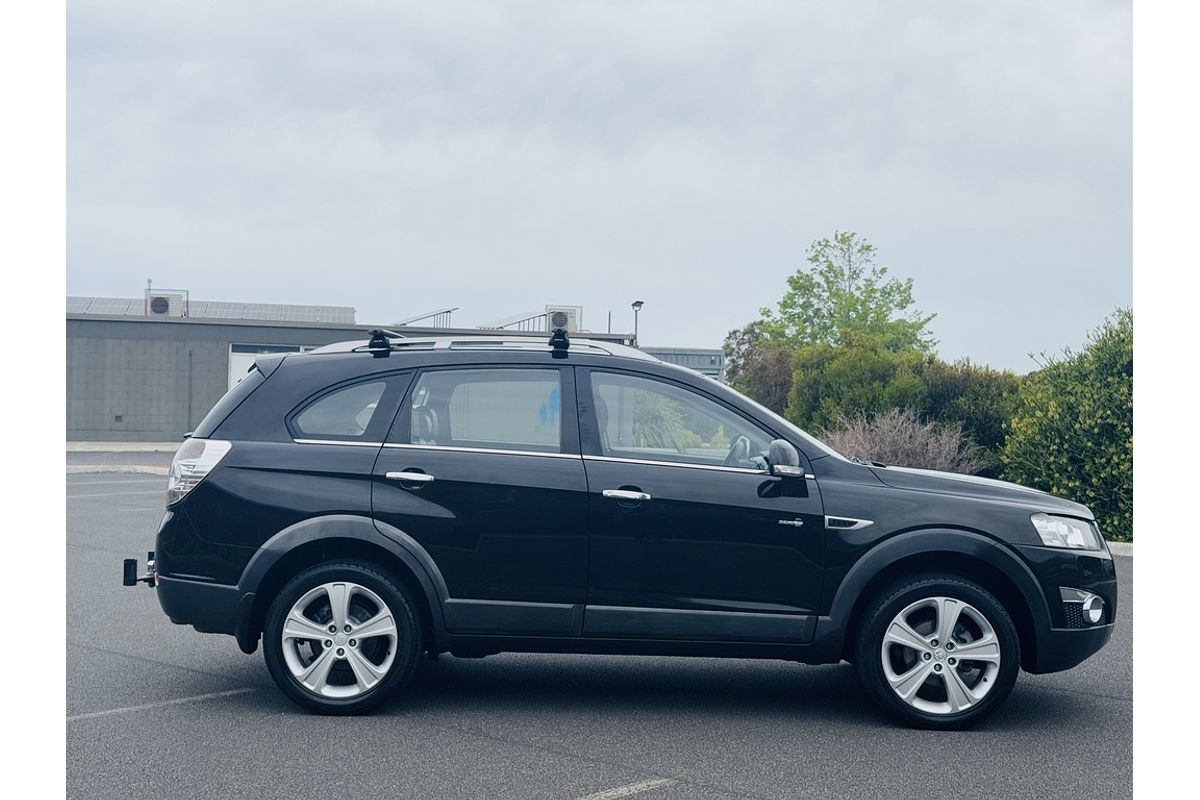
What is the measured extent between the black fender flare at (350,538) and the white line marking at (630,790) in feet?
5.25

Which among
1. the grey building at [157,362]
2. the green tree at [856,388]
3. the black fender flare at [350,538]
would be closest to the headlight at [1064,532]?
the black fender flare at [350,538]

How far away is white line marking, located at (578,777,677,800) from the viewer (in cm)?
497

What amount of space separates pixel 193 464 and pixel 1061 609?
4550mm

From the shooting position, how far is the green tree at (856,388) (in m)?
23.3

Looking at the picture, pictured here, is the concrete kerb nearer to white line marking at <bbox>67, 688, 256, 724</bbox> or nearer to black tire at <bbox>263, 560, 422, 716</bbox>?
white line marking at <bbox>67, 688, 256, 724</bbox>

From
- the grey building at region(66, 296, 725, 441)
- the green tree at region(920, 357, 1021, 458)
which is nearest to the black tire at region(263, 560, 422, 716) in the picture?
the green tree at region(920, 357, 1021, 458)

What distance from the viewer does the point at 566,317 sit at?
5003cm

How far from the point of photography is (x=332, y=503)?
6.39 meters

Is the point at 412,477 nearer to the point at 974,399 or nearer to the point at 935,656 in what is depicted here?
the point at 935,656

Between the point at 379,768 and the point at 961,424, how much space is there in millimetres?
18265

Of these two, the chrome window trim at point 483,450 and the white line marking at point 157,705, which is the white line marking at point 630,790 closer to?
the chrome window trim at point 483,450

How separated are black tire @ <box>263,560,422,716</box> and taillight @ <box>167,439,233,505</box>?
29.9 inches
